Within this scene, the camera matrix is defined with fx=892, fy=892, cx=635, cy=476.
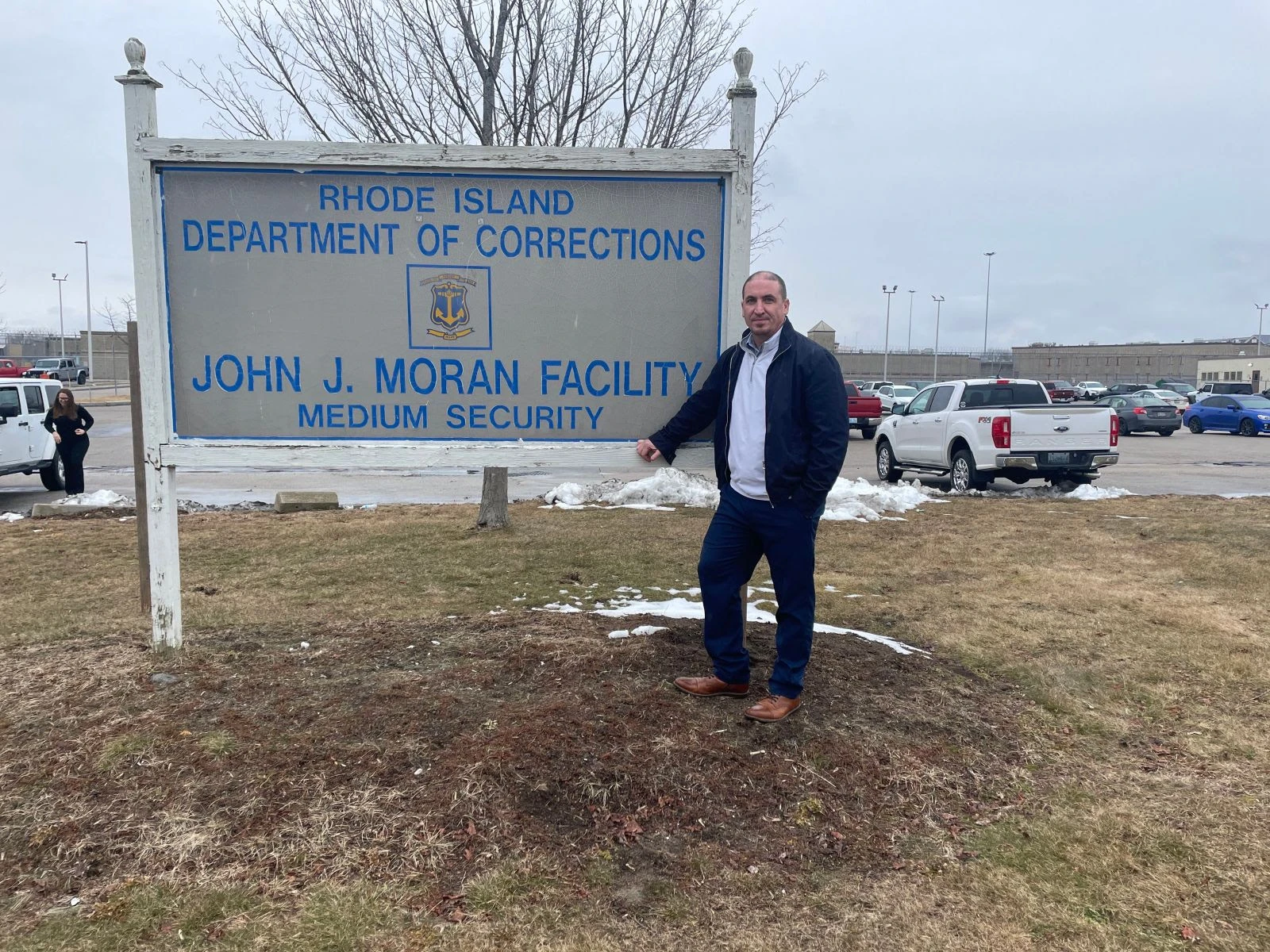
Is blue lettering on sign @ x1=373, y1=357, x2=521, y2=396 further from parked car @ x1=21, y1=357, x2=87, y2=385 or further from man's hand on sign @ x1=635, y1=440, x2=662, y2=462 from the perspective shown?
parked car @ x1=21, y1=357, x2=87, y2=385

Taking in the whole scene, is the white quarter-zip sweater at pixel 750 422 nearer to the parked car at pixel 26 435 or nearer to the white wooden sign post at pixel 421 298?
the white wooden sign post at pixel 421 298

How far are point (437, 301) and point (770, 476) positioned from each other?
1.85 m

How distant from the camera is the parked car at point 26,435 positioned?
1303cm

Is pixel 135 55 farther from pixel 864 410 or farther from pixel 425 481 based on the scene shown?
pixel 864 410

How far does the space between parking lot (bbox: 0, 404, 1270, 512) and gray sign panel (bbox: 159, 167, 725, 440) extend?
18.8ft

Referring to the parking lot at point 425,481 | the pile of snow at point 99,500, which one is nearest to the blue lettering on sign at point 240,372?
the parking lot at point 425,481

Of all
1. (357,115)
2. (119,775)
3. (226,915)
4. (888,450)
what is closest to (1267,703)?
(226,915)

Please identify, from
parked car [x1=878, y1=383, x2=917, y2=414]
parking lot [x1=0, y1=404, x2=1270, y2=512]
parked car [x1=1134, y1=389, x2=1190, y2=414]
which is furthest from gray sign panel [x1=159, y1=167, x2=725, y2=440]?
parked car [x1=878, y1=383, x2=917, y2=414]

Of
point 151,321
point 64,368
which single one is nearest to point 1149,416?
point 151,321

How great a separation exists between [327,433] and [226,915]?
2308 millimetres

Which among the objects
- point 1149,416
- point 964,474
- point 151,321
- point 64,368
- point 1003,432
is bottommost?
point 964,474

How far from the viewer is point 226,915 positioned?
2.60 metres

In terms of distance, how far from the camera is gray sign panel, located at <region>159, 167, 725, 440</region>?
4.23 metres

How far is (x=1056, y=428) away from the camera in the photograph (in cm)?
1250
